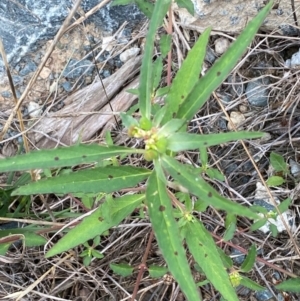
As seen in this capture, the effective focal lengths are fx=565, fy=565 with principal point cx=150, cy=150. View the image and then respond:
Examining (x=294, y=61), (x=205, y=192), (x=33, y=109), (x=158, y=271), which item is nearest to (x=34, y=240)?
(x=158, y=271)

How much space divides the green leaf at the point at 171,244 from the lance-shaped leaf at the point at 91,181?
0.35ft

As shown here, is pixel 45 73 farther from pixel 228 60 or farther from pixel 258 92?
pixel 228 60

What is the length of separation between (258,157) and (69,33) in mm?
923

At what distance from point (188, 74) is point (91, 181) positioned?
353mm

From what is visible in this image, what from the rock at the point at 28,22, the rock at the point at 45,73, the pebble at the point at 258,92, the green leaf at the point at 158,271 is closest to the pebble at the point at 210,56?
the pebble at the point at 258,92

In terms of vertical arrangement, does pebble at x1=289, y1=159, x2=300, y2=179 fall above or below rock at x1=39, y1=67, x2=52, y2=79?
below

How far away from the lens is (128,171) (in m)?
1.34

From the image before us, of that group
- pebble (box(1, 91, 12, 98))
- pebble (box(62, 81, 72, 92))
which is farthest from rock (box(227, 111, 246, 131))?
pebble (box(1, 91, 12, 98))

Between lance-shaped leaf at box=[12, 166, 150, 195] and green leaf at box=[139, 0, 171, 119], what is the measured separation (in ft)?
0.48

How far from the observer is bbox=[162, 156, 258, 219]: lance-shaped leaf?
1111mm

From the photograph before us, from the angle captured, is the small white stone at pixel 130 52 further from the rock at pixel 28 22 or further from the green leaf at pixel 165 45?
the green leaf at pixel 165 45

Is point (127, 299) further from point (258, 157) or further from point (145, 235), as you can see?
point (258, 157)

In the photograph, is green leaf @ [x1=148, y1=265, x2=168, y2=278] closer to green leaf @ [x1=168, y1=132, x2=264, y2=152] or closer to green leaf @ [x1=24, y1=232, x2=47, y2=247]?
green leaf @ [x1=24, y1=232, x2=47, y2=247]

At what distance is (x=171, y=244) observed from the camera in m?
1.19
